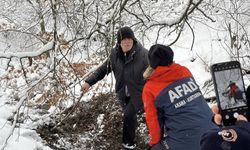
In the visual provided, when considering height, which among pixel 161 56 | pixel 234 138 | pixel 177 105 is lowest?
pixel 177 105

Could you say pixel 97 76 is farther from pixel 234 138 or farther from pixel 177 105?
pixel 234 138

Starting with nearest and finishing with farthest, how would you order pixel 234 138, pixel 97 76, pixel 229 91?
pixel 234 138, pixel 229 91, pixel 97 76

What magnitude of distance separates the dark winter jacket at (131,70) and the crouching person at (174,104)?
120 centimetres

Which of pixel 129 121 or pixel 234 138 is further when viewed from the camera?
pixel 129 121

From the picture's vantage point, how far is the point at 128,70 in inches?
180

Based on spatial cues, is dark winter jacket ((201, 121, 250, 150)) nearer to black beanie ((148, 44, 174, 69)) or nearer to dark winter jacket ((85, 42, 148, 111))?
black beanie ((148, 44, 174, 69))

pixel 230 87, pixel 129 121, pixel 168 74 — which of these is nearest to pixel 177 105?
pixel 168 74

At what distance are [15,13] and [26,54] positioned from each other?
942 centimetres

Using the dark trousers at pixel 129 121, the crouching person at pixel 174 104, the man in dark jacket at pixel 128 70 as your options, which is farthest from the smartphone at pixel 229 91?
the dark trousers at pixel 129 121

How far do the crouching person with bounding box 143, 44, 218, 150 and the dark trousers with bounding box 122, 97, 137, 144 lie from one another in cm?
143

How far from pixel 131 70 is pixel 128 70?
38 millimetres

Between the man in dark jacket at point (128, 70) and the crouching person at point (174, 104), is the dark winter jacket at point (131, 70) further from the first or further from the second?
the crouching person at point (174, 104)

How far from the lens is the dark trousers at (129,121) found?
4758 millimetres

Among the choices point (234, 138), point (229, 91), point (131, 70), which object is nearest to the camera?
point (234, 138)
